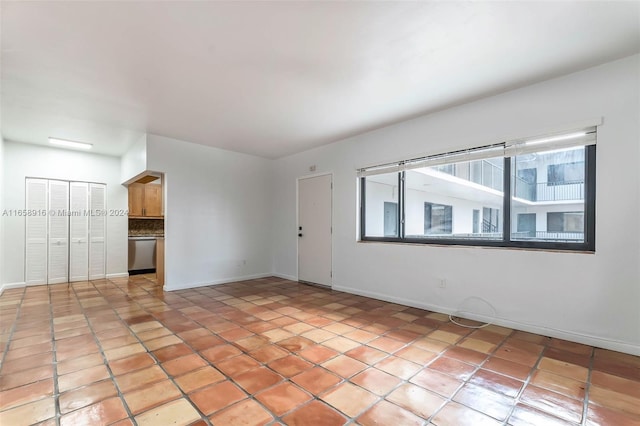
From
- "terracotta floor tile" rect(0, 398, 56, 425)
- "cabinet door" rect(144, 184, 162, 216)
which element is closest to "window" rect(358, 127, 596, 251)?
"terracotta floor tile" rect(0, 398, 56, 425)

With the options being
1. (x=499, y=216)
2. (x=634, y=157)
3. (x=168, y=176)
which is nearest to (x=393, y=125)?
(x=499, y=216)

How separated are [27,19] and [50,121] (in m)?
2.70

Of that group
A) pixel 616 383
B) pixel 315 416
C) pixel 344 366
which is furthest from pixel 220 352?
pixel 616 383

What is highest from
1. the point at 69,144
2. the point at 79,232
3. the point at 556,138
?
the point at 69,144

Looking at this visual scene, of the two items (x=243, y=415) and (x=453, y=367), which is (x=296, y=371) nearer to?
(x=243, y=415)

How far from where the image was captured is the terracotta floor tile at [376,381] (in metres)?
2.01

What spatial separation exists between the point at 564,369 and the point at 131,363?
344 centimetres

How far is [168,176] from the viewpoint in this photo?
4980 mm

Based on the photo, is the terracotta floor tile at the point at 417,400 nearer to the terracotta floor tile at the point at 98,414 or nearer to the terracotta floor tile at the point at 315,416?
the terracotta floor tile at the point at 315,416

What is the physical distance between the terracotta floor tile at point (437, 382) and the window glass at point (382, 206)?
234cm

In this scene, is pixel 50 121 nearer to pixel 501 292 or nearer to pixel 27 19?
pixel 27 19

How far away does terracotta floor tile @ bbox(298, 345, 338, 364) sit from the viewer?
245 centimetres

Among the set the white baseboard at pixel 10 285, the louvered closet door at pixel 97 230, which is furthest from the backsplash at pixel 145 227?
the white baseboard at pixel 10 285

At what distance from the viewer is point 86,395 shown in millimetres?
1925
